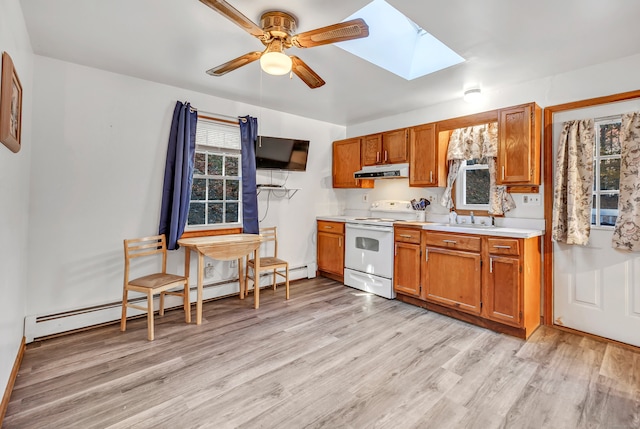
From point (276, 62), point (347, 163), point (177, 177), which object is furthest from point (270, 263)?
point (276, 62)

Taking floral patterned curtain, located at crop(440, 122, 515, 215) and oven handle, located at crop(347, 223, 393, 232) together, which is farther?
oven handle, located at crop(347, 223, 393, 232)

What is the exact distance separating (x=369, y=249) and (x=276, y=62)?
2640 mm

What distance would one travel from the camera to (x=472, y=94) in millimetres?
3189

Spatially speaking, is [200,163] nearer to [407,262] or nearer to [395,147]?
[395,147]

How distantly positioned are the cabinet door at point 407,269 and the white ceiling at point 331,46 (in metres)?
1.74

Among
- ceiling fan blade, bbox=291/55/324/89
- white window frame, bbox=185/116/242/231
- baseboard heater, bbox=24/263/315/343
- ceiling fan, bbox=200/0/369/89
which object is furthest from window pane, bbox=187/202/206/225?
ceiling fan blade, bbox=291/55/324/89

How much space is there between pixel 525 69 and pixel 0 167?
3.84 meters

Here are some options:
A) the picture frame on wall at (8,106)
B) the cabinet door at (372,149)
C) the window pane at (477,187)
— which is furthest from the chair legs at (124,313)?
the window pane at (477,187)

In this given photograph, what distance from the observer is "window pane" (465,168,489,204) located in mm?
3404

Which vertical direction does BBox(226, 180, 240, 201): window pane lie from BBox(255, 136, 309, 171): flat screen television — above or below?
below

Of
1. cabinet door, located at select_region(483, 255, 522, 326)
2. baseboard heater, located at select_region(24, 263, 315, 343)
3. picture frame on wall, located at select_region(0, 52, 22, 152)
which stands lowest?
baseboard heater, located at select_region(24, 263, 315, 343)

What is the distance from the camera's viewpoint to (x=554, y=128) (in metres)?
2.90

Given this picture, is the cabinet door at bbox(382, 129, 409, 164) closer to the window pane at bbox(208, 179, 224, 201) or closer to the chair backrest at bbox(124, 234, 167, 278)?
the window pane at bbox(208, 179, 224, 201)

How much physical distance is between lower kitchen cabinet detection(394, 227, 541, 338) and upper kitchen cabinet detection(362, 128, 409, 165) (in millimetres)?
1054
